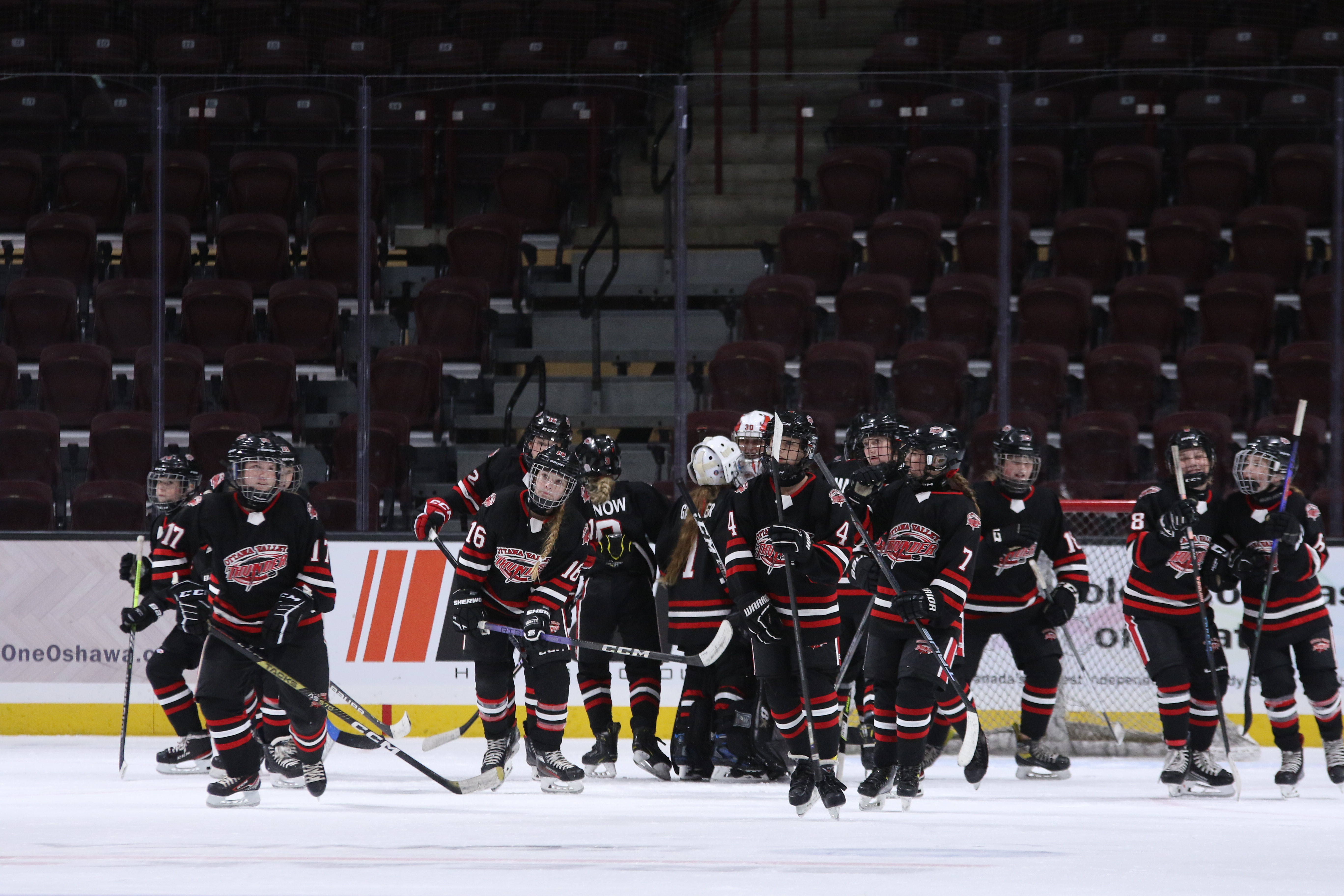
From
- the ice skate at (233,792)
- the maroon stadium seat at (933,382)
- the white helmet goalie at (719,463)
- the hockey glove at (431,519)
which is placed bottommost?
A: the ice skate at (233,792)

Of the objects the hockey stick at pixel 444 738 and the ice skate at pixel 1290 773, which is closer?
the ice skate at pixel 1290 773

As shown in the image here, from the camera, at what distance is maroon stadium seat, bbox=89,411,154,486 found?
307 inches

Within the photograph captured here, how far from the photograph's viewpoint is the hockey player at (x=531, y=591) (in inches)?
215

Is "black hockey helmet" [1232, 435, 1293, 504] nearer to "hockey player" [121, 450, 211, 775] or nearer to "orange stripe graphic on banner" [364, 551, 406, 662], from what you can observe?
"orange stripe graphic on banner" [364, 551, 406, 662]

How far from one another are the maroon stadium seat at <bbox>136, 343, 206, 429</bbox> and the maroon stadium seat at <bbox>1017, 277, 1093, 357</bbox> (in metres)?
4.08

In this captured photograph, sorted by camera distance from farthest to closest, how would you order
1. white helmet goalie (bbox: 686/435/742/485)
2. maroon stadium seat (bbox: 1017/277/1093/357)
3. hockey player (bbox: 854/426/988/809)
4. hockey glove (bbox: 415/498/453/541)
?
maroon stadium seat (bbox: 1017/277/1093/357) → hockey glove (bbox: 415/498/453/541) → white helmet goalie (bbox: 686/435/742/485) → hockey player (bbox: 854/426/988/809)

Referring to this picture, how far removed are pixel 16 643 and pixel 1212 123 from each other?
6.43 metres

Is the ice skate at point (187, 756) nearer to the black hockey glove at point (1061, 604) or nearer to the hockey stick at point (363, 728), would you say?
the hockey stick at point (363, 728)

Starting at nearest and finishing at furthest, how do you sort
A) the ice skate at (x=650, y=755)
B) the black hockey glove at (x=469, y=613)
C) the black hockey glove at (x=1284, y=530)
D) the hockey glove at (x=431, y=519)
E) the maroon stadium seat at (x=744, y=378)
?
the black hockey glove at (x=469, y=613) → the black hockey glove at (x=1284, y=530) → the ice skate at (x=650, y=755) → the hockey glove at (x=431, y=519) → the maroon stadium seat at (x=744, y=378)

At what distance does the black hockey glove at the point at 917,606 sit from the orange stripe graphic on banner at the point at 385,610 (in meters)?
2.92

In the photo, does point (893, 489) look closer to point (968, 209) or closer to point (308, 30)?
point (968, 209)

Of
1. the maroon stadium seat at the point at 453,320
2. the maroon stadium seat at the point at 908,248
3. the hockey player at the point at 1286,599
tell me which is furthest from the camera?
the maroon stadium seat at the point at 908,248

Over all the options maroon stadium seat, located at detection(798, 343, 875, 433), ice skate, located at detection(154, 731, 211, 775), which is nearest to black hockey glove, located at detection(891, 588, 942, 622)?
ice skate, located at detection(154, 731, 211, 775)

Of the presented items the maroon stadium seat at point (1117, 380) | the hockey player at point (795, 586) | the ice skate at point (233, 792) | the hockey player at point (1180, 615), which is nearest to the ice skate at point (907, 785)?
the hockey player at point (795, 586)
